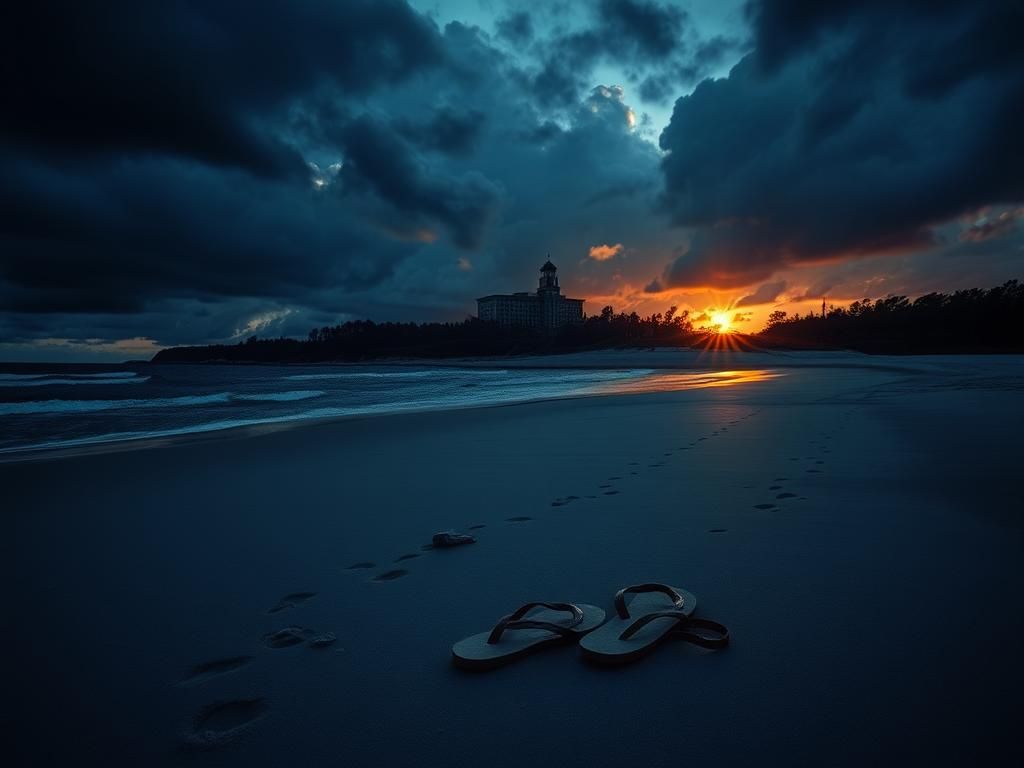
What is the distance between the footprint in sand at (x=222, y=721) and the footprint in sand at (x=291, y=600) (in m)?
0.64

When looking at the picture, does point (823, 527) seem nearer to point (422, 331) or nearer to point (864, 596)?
point (864, 596)

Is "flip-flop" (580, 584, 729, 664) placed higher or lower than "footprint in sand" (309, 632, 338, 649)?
higher

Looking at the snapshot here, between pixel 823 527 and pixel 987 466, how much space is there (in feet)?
8.36

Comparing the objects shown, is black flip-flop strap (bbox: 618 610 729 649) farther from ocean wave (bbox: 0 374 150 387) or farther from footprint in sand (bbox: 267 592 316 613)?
ocean wave (bbox: 0 374 150 387)

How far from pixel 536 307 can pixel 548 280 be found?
456 inches

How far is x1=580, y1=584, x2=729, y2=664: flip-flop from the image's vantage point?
186 centimetres

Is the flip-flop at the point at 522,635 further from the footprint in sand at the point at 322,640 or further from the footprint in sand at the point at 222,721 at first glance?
the footprint in sand at the point at 222,721

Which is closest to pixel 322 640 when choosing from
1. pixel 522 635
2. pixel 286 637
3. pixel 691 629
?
pixel 286 637

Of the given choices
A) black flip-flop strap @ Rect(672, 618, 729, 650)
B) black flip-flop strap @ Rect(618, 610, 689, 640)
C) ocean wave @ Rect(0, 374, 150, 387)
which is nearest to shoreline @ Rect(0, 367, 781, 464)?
black flip-flop strap @ Rect(618, 610, 689, 640)

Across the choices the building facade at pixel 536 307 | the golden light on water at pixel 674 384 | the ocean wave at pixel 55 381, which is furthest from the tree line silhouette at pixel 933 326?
the building facade at pixel 536 307

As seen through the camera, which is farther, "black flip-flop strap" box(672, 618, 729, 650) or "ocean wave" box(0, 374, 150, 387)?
"ocean wave" box(0, 374, 150, 387)

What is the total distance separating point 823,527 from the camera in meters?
3.07

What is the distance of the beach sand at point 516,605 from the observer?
1498 mm

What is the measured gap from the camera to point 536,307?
17512 cm
